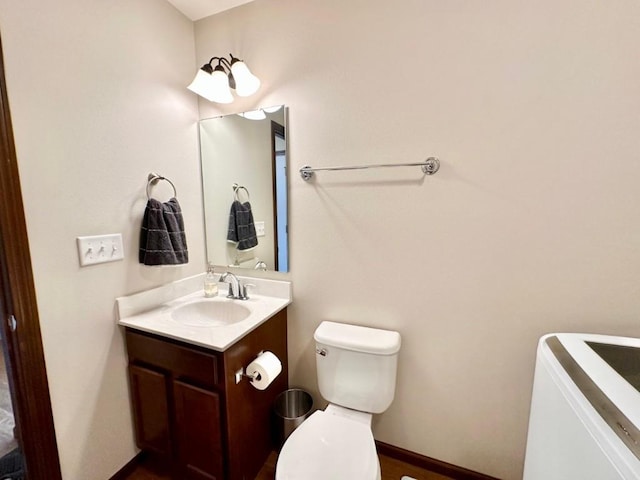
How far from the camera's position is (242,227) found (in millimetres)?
1700

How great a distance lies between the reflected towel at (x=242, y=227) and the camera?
66.0 inches

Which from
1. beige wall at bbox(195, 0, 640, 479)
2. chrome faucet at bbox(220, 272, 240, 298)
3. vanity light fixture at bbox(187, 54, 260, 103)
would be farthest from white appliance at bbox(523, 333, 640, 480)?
vanity light fixture at bbox(187, 54, 260, 103)

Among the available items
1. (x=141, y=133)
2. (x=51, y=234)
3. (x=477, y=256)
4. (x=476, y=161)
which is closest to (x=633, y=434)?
(x=477, y=256)

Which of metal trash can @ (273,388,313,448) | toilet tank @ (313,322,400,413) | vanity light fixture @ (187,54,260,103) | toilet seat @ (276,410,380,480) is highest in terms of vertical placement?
vanity light fixture @ (187,54,260,103)

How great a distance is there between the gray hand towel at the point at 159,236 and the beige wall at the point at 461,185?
25.8 inches

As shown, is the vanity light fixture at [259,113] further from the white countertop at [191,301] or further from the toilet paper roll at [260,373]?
the toilet paper roll at [260,373]

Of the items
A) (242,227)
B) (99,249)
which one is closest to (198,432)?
(99,249)

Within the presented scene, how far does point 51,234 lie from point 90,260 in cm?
17

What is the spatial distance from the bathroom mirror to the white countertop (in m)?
0.16

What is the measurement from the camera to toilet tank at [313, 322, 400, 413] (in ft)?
4.12

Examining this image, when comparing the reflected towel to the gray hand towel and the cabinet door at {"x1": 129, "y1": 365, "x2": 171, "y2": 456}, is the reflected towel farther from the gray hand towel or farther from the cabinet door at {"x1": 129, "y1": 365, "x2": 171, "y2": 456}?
the cabinet door at {"x1": 129, "y1": 365, "x2": 171, "y2": 456}

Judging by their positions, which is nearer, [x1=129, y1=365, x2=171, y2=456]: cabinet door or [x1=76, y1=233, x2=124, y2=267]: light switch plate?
[x1=76, y1=233, x2=124, y2=267]: light switch plate

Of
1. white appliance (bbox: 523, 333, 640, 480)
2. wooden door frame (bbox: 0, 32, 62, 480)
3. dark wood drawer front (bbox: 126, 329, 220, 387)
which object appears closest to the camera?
white appliance (bbox: 523, 333, 640, 480)

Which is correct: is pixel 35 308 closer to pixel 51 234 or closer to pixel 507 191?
pixel 51 234
